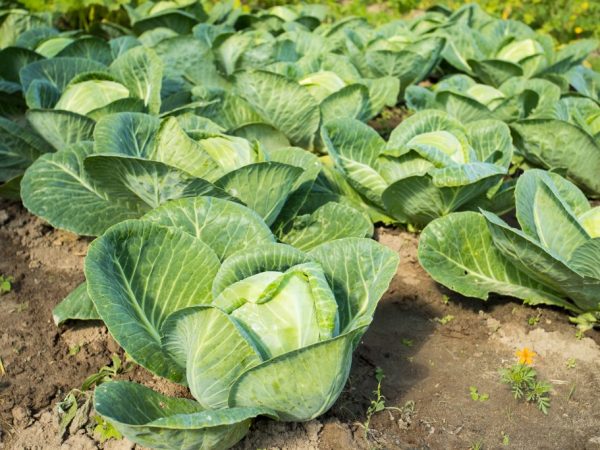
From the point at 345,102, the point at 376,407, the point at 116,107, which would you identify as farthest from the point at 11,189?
the point at 376,407

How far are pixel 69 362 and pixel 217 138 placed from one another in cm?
144

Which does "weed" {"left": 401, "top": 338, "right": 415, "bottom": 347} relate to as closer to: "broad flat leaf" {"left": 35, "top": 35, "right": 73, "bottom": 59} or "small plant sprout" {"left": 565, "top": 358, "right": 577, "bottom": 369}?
"small plant sprout" {"left": 565, "top": 358, "right": 577, "bottom": 369}

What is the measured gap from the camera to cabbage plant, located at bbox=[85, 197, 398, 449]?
2.55 metres

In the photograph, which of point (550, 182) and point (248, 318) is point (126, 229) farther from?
point (550, 182)

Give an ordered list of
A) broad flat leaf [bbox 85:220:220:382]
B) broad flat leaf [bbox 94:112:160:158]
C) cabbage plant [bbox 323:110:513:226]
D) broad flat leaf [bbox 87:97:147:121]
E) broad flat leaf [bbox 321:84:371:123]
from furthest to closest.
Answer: broad flat leaf [bbox 321:84:371:123] < broad flat leaf [bbox 87:97:147:121] < cabbage plant [bbox 323:110:513:226] < broad flat leaf [bbox 94:112:160:158] < broad flat leaf [bbox 85:220:220:382]

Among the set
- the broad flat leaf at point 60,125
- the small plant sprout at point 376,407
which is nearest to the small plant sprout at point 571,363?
the small plant sprout at point 376,407

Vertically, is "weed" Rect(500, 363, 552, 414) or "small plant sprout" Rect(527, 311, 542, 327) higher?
"weed" Rect(500, 363, 552, 414)

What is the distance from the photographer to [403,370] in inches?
Answer: 141

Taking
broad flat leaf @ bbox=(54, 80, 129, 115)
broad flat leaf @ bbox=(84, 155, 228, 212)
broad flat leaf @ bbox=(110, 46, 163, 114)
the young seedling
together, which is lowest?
the young seedling

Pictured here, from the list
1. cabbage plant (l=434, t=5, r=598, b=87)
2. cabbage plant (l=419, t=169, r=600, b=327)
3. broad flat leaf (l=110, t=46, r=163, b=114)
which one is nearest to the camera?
cabbage plant (l=419, t=169, r=600, b=327)

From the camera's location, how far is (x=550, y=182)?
3.74m

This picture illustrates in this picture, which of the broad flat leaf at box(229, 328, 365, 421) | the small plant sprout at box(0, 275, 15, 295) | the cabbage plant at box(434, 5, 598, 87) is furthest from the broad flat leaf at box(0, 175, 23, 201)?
the cabbage plant at box(434, 5, 598, 87)

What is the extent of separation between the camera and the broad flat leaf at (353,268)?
9.93 feet

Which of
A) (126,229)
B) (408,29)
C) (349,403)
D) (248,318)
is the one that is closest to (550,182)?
(349,403)
